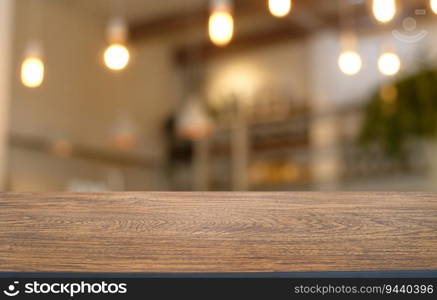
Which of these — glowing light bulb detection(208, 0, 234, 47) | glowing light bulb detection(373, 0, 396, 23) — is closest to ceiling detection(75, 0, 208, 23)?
glowing light bulb detection(208, 0, 234, 47)

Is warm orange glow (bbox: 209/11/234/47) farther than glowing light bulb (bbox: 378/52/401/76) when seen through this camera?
No

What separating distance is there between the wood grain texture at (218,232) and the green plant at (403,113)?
16.2 ft

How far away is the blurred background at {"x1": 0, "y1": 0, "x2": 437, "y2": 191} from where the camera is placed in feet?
24.9

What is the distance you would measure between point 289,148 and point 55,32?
3.37 meters

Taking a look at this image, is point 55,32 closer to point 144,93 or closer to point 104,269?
point 144,93

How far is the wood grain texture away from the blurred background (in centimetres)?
526

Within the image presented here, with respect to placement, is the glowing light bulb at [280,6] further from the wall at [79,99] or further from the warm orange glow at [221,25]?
the wall at [79,99]

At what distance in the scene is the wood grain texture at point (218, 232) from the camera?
1311 millimetres

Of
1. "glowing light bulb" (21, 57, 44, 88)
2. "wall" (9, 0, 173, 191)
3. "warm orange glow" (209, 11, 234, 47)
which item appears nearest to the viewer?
"warm orange glow" (209, 11, 234, 47)

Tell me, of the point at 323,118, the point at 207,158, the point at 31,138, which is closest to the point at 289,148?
the point at 323,118

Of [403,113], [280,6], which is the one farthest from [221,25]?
[403,113]

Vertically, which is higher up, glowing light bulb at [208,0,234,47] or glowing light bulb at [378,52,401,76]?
glowing light bulb at [378,52,401,76]

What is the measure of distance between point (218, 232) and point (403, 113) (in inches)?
202

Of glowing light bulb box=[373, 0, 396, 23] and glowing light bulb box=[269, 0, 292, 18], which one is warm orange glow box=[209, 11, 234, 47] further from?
glowing light bulb box=[373, 0, 396, 23]
